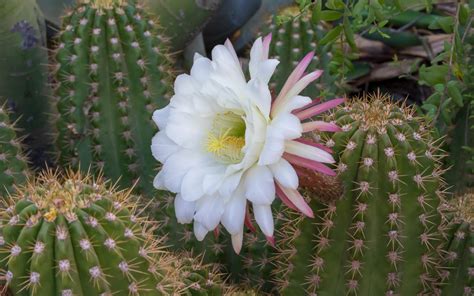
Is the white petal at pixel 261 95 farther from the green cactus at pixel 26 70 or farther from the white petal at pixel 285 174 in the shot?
the green cactus at pixel 26 70

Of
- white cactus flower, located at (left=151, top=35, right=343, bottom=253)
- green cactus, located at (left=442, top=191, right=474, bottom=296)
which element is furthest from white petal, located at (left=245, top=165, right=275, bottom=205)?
green cactus, located at (left=442, top=191, right=474, bottom=296)

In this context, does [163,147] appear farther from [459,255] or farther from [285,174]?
[459,255]

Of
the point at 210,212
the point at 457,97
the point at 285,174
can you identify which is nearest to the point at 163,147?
the point at 210,212

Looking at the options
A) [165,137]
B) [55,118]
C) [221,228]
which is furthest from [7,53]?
[165,137]

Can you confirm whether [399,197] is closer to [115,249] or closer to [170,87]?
[115,249]

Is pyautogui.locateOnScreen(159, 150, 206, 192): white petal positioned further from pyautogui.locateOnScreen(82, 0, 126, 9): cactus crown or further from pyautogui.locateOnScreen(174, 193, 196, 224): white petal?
pyautogui.locateOnScreen(82, 0, 126, 9): cactus crown

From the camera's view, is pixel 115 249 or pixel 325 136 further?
pixel 325 136
